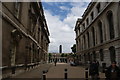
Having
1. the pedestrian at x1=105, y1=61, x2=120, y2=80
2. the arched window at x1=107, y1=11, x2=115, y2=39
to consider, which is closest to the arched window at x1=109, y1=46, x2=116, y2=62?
the arched window at x1=107, y1=11, x2=115, y2=39

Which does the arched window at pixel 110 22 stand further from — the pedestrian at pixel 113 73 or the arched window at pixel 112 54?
the pedestrian at pixel 113 73

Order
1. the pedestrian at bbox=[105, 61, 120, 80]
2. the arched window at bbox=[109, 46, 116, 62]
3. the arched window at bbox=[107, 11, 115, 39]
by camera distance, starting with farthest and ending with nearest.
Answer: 1. the arched window at bbox=[107, 11, 115, 39]
2. the arched window at bbox=[109, 46, 116, 62]
3. the pedestrian at bbox=[105, 61, 120, 80]

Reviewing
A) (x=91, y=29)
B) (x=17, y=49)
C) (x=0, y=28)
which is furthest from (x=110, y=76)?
(x=91, y=29)

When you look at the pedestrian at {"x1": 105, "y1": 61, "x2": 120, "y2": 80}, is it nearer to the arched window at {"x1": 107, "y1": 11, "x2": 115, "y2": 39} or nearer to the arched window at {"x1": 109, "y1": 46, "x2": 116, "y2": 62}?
the arched window at {"x1": 109, "y1": 46, "x2": 116, "y2": 62}

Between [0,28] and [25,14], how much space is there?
8.17m

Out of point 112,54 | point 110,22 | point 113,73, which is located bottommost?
point 113,73

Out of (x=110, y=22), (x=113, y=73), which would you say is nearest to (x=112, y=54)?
(x=110, y=22)

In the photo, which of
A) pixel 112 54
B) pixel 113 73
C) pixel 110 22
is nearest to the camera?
pixel 113 73

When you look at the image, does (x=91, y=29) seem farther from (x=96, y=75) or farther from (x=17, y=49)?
(x=96, y=75)

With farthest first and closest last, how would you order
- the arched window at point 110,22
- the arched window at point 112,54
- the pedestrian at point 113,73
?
1. the arched window at point 110,22
2. the arched window at point 112,54
3. the pedestrian at point 113,73

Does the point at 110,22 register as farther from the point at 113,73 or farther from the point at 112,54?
the point at 113,73

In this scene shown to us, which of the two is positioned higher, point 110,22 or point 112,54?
point 110,22

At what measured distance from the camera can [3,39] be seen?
10711 mm

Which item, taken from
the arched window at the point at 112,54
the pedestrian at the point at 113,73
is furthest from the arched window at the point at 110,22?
the pedestrian at the point at 113,73
